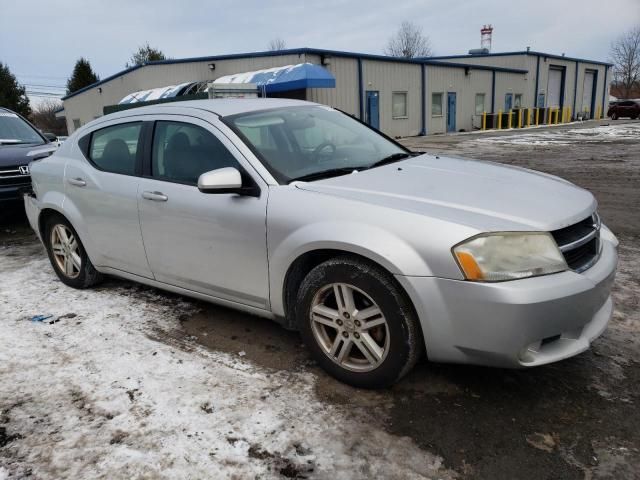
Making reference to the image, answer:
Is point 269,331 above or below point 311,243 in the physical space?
below

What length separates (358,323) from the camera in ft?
8.96

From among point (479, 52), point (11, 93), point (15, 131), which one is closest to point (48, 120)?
point (11, 93)

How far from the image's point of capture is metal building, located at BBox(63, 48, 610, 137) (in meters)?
22.8

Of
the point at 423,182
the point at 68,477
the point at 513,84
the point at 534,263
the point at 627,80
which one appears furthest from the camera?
the point at 627,80

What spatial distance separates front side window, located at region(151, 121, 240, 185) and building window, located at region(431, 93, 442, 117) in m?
27.3

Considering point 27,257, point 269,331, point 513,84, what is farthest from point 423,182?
point 513,84

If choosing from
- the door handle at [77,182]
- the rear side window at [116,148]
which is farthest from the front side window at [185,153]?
the door handle at [77,182]

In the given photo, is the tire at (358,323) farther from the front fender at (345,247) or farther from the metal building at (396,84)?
the metal building at (396,84)

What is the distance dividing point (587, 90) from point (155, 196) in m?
52.1

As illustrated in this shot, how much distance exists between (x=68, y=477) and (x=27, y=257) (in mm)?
4392

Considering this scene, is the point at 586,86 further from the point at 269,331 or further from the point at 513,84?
the point at 269,331

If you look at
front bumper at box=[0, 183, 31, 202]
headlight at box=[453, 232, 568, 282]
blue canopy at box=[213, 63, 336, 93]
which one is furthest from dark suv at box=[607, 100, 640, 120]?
headlight at box=[453, 232, 568, 282]

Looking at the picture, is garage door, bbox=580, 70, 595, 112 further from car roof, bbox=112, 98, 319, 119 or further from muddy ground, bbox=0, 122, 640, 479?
car roof, bbox=112, 98, 319, 119

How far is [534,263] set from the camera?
2.39 meters
